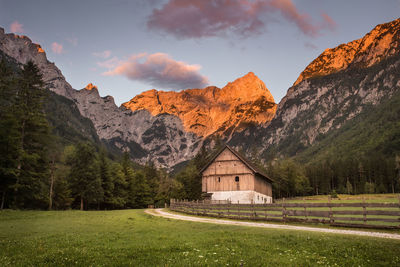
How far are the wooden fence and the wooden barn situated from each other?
15472 millimetres

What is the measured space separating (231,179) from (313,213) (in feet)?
103

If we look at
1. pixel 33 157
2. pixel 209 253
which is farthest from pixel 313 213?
pixel 33 157

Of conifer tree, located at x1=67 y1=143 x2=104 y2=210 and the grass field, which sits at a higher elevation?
conifer tree, located at x1=67 y1=143 x2=104 y2=210

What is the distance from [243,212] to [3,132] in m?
28.2

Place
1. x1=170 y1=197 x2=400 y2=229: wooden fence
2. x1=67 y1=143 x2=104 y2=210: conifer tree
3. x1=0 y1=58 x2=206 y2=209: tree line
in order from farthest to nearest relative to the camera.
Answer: x1=67 y1=143 x2=104 y2=210: conifer tree, x1=0 y1=58 x2=206 y2=209: tree line, x1=170 y1=197 x2=400 y2=229: wooden fence

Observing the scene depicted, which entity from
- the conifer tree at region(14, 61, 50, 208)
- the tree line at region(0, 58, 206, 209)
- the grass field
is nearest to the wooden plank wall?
the tree line at region(0, 58, 206, 209)

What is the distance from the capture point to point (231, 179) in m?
52.9

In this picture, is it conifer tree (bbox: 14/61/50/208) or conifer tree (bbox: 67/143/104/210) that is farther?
conifer tree (bbox: 67/143/104/210)

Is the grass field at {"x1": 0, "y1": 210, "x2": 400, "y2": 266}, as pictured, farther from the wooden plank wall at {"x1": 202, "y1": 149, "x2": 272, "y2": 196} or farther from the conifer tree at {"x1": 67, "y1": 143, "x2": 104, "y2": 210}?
the conifer tree at {"x1": 67, "y1": 143, "x2": 104, "y2": 210}

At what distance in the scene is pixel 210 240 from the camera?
13.1 meters

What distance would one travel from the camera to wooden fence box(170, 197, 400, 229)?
18297 mm

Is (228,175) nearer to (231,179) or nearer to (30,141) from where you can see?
(231,179)

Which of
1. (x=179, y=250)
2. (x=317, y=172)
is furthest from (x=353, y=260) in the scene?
(x=317, y=172)

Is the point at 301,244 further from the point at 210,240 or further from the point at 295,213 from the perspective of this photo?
the point at 295,213
